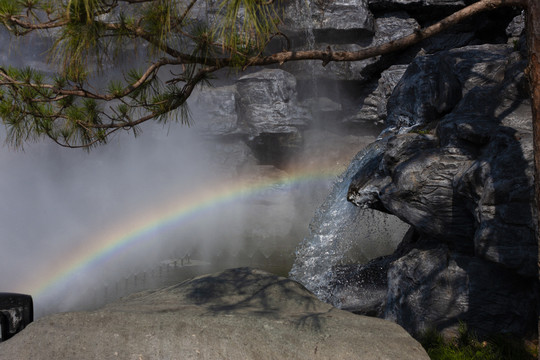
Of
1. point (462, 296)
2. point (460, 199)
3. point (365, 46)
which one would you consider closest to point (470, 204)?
point (460, 199)

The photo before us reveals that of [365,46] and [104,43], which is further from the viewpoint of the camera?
[365,46]

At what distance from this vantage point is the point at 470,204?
4.79m

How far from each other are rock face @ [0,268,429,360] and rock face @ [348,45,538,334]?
1.43 m

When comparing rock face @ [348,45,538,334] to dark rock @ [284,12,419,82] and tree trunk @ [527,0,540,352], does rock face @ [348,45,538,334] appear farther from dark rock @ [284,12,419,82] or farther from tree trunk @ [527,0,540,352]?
dark rock @ [284,12,419,82]

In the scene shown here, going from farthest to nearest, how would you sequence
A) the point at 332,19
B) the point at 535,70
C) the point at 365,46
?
1. the point at 365,46
2. the point at 332,19
3. the point at 535,70

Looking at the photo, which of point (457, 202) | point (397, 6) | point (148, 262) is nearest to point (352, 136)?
point (397, 6)

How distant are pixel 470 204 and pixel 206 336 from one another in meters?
3.07

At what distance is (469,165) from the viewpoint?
4.98m

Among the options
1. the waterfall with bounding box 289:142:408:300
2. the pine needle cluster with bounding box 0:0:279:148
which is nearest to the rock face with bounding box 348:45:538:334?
the waterfall with bounding box 289:142:408:300

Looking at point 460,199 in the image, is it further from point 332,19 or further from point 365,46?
point 332,19

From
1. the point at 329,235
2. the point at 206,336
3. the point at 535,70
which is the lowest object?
the point at 329,235

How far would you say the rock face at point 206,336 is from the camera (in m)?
3.28

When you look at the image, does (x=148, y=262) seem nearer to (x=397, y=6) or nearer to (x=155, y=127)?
(x=155, y=127)

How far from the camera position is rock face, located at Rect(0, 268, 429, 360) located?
3.28 m
